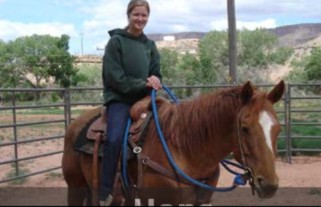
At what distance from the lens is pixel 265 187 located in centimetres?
274

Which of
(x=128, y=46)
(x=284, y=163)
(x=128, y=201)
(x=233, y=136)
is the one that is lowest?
(x=284, y=163)

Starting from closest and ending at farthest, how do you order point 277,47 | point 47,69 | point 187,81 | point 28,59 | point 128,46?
point 128,46 → point 187,81 → point 47,69 → point 28,59 → point 277,47

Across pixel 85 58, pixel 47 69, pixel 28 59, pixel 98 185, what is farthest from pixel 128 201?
pixel 85 58

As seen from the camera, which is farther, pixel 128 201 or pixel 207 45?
pixel 207 45

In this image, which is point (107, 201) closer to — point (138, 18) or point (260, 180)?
point (260, 180)

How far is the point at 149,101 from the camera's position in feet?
11.8

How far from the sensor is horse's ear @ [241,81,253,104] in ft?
9.60

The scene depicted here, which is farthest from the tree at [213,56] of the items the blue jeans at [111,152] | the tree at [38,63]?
the blue jeans at [111,152]

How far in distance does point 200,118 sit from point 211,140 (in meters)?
0.16

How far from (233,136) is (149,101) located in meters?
0.73

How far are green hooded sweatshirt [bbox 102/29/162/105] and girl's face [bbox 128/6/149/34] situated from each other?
0.22 ft

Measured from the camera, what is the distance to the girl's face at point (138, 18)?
11.8 feet

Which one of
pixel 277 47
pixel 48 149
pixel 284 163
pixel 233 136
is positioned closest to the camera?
pixel 233 136

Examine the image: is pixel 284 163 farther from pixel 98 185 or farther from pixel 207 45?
pixel 207 45
